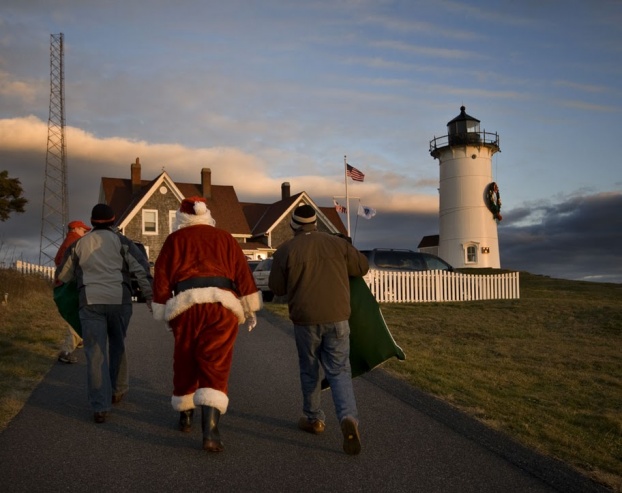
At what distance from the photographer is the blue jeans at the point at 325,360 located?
5.34 meters

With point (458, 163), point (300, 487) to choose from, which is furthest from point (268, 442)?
point (458, 163)

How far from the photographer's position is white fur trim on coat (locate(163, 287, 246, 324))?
5273 mm

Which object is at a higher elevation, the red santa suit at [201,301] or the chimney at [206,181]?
the chimney at [206,181]

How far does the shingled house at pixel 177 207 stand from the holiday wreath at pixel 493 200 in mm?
11155

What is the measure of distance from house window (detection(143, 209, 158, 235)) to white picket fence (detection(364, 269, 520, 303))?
2303 centimetres

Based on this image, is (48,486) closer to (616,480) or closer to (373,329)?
(373,329)

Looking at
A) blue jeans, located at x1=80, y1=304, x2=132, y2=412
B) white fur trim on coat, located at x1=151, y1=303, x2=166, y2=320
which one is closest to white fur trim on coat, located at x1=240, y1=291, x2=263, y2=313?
white fur trim on coat, located at x1=151, y1=303, x2=166, y2=320

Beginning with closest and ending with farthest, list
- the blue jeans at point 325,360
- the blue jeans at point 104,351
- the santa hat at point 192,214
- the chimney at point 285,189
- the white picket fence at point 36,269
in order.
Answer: the blue jeans at point 325,360 → the santa hat at point 192,214 → the blue jeans at point 104,351 → the white picket fence at point 36,269 → the chimney at point 285,189

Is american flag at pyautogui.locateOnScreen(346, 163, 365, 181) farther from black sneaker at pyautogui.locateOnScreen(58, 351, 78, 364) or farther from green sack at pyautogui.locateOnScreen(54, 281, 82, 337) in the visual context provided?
green sack at pyautogui.locateOnScreen(54, 281, 82, 337)

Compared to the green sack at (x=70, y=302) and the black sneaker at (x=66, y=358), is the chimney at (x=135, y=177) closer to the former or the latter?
the black sneaker at (x=66, y=358)

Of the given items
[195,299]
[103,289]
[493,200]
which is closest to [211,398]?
[195,299]

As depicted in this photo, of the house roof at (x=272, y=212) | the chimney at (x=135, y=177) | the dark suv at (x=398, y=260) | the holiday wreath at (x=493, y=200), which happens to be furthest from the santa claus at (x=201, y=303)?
the holiday wreath at (x=493, y=200)

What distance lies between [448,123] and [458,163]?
3.46m

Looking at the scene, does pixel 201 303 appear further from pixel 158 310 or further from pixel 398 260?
pixel 398 260
